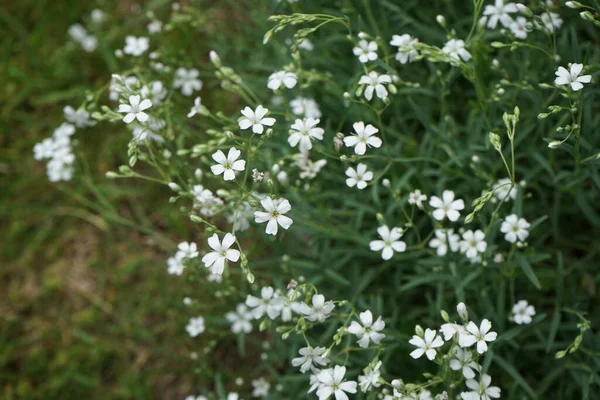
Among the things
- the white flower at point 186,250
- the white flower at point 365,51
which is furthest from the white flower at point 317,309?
the white flower at point 365,51

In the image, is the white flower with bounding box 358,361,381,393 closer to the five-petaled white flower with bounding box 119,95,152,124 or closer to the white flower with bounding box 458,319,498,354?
the white flower with bounding box 458,319,498,354

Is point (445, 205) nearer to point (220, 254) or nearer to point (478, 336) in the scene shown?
point (478, 336)

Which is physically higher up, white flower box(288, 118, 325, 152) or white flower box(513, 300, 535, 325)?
white flower box(288, 118, 325, 152)

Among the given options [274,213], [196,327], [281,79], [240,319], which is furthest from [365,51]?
[196,327]

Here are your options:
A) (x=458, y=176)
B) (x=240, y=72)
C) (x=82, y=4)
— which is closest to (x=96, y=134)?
(x=82, y=4)

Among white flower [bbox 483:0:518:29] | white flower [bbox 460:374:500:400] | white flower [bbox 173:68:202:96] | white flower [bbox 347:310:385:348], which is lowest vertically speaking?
white flower [bbox 460:374:500:400]

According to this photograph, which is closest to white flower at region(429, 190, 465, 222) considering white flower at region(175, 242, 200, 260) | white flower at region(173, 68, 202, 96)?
white flower at region(175, 242, 200, 260)
